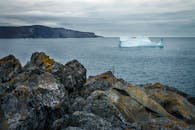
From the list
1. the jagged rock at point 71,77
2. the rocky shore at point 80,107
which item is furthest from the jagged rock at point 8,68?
the jagged rock at point 71,77

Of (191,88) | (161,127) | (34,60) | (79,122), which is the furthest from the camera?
(191,88)

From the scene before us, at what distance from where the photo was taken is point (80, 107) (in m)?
13.6

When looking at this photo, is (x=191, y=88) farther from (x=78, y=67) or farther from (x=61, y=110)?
(x=61, y=110)

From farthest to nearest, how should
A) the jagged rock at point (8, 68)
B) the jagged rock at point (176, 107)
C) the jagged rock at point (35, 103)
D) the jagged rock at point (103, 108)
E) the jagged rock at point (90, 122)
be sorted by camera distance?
1. the jagged rock at point (8, 68)
2. the jagged rock at point (176, 107)
3. the jagged rock at point (35, 103)
4. the jagged rock at point (103, 108)
5. the jagged rock at point (90, 122)

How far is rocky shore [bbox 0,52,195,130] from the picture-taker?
34.7 ft

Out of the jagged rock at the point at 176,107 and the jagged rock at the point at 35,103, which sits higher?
the jagged rock at the point at 35,103

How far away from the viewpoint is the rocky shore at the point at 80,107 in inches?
417

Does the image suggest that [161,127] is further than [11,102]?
No

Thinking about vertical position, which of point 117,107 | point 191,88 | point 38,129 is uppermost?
point 117,107

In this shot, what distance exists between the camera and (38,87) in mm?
13953

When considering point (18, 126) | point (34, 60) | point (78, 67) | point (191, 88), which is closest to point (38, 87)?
point (18, 126)

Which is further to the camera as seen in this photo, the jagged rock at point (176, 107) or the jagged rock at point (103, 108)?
the jagged rock at point (176, 107)

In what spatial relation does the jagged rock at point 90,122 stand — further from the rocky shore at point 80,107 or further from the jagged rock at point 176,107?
the jagged rock at point 176,107

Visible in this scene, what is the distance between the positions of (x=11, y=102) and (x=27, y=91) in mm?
1009
